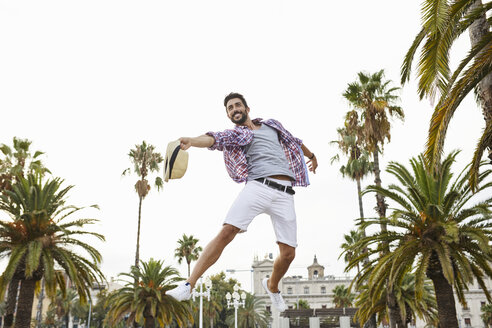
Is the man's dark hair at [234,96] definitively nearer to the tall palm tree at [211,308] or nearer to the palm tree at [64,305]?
the tall palm tree at [211,308]

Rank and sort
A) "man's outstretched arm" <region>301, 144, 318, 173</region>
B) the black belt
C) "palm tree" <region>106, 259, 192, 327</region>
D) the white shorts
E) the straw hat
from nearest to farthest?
the straw hat → the white shorts → the black belt → "man's outstretched arm" <region>301, 144, 318, 173</region> → "palm tree" <region>106, 259, 192, 327</region>

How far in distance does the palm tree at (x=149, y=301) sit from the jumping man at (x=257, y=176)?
2238 centimetres

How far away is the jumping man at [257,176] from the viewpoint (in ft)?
11.5

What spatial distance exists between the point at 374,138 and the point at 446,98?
13714 mm

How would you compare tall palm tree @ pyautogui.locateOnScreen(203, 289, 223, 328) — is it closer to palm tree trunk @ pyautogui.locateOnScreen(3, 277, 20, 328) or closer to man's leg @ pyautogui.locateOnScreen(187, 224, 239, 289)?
palm tree trunk @ pyautogui.locateOnScreen(3, 277, 20, 328)

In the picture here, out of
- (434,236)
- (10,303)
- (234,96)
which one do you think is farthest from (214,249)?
(10,303)

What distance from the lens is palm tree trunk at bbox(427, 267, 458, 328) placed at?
15.4 metres

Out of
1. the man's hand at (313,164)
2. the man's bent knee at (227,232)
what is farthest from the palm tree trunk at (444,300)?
the man's bent knee at (227,232)

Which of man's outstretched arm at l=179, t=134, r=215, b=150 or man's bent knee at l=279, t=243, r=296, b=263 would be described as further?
man's bent knee at l=279, t=243, r=296, b=263

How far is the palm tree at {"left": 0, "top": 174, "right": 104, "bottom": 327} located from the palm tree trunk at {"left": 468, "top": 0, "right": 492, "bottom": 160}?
47.8 feet

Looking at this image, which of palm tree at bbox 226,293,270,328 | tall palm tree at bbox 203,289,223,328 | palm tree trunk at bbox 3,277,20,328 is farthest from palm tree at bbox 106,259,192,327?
palm tree at bbox 226,293,270,328

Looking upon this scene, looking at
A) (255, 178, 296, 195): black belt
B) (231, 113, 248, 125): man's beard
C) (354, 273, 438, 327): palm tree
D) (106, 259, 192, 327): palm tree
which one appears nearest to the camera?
(255, 178, 296, 195): black belt

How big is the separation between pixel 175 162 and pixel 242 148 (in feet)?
3.13

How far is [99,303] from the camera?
65938 millimetres
